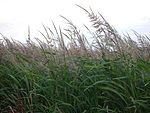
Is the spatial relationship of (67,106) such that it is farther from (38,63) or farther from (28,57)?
(28,57)

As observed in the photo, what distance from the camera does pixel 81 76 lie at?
4441 millimetres

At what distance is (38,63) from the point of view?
16.6 ft

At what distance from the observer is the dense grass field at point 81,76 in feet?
13.5

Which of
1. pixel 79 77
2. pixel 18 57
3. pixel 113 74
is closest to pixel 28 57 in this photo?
pixel 18 57

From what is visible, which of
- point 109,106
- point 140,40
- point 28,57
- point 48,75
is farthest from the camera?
point 28,57

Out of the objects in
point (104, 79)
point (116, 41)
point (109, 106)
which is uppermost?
point (116, 41)

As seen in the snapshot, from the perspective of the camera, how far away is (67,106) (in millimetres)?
4320

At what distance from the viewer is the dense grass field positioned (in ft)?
13.5

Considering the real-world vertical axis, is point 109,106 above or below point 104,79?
below

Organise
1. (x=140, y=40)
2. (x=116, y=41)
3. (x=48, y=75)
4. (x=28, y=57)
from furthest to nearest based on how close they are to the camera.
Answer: (x=28, y=57)
(x=140, y=40)
(x=48, y=75)
(x=116, y=41)

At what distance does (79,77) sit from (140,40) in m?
1.06

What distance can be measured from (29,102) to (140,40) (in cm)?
154

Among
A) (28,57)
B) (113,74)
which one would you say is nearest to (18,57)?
(28,57)

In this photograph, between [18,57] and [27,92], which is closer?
[27,92]
